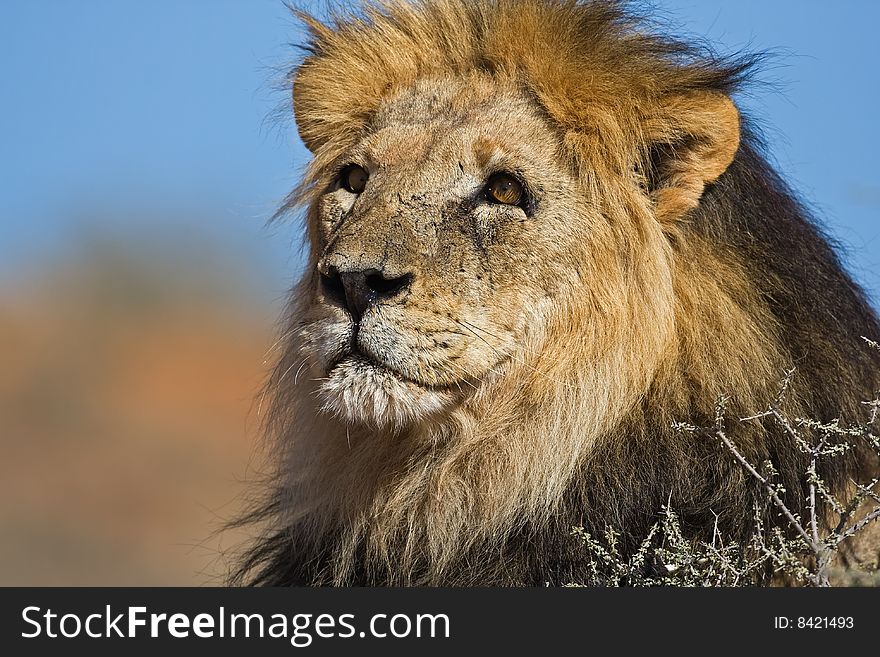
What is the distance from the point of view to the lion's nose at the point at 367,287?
4582 millimetres

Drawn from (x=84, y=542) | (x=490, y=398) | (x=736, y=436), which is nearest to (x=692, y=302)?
(x=736, y=436)

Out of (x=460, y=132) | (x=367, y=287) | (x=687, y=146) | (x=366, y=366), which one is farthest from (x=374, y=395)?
(x=687, y=146)

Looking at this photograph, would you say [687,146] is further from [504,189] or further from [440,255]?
[440,255]

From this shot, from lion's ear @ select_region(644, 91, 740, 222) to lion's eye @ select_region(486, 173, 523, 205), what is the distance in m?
0.56

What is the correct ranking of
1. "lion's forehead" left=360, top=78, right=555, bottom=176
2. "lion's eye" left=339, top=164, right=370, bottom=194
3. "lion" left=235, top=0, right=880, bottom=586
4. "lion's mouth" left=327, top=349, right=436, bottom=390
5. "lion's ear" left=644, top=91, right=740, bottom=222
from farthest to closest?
1. "lion's eye" left=339, top=164, right=370, bottom=194
2. "lion's forehead" left=360, top=78, right=555, bottom=176
3. "lion's ear" left=644, top=91, right=740, bottom=222
4. "lion" left=235, top=0, right=880, bottom=586
5. "lion's mouth" left=327, top=349, right=436, bottom=390

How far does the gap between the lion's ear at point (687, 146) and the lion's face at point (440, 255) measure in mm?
349

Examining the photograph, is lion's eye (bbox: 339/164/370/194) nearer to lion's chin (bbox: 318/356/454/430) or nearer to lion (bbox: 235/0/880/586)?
lion (bbox: 235/0/880/586)

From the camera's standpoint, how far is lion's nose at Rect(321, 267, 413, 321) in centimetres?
458

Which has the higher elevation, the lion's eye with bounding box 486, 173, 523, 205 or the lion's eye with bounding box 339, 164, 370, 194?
the lion's eye with bounding box 339, 164, 370, 194

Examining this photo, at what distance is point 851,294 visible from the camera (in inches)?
210

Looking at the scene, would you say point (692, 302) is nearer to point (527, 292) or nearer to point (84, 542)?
point (527, 292)

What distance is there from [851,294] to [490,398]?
1.68m

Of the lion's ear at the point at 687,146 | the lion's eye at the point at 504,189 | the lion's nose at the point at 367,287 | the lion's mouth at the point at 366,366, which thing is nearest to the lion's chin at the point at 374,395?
the lion's mouth at the point at 366,366

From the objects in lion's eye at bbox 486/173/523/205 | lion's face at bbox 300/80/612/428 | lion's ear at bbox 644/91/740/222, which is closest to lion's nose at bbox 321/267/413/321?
lion's face at bbox 300/80/612/428
